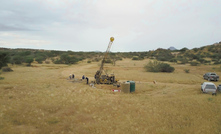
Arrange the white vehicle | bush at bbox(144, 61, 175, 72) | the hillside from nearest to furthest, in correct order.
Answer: the white vehicle → bush at bbox(144, 61, 175, 72) → the hillside

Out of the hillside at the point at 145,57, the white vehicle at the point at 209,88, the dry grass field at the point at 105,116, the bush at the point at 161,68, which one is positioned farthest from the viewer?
the hillside at the point at 145,57

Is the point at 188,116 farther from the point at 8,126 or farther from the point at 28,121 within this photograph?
the point at 8,126

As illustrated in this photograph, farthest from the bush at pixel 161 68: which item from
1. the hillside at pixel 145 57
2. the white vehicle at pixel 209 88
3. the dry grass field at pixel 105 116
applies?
the dry grass field at pixel 105 116

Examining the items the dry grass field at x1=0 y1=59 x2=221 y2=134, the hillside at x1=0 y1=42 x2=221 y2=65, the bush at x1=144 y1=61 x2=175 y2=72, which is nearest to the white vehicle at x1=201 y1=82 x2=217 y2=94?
the dry grass field at x1=0 y1=59 x2=221 y2=134

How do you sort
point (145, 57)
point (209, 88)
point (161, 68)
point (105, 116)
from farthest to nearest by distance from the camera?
1. point (145, 57)
2. point (161, 68)
3. point (209, 88)
4. point (105, 116)

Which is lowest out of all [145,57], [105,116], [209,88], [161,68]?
[105,116]

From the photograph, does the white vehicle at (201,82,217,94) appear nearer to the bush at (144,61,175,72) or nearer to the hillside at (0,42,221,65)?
the bush at (144,61,175,72)

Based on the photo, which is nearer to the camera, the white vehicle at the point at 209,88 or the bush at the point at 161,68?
the white vehicle at the point at 209,88

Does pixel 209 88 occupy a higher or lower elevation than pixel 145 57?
lower

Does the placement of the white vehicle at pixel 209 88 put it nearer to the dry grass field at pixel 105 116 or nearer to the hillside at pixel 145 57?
the dry grass field at pixel 105 116

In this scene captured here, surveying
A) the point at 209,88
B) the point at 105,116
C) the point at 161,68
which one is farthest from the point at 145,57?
the point at 105,116

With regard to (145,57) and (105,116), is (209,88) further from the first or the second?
(145,57)

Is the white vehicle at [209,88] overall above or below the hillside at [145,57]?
below

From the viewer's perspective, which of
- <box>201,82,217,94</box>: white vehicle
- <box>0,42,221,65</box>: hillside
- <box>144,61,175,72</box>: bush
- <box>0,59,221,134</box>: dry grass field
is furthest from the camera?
<box>0,42,221,65</box>: hillside
